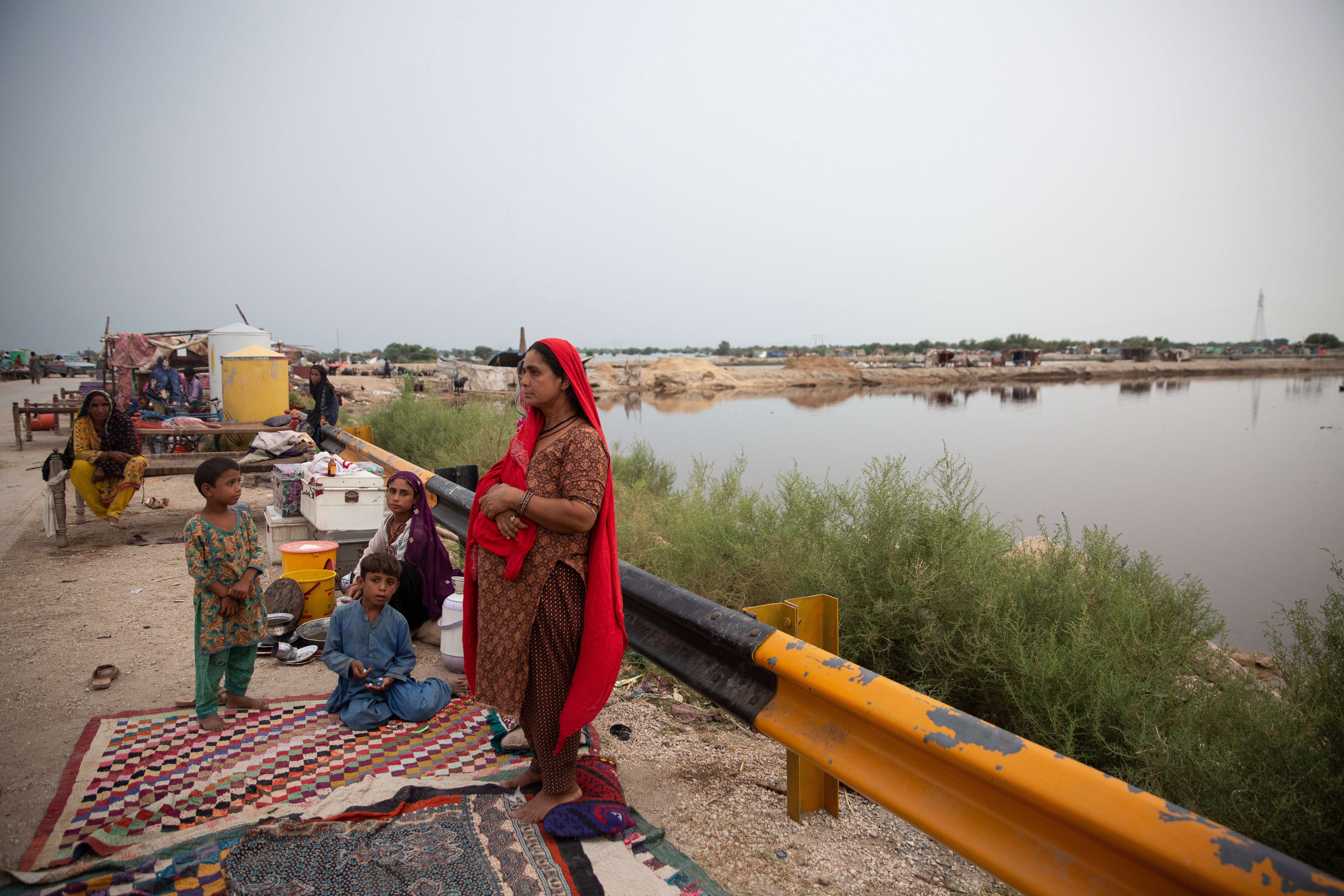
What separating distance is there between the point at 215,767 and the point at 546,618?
1.66m

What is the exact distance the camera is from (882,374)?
62625 mm

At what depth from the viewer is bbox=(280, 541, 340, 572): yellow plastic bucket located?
4.98 meters

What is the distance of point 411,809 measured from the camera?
2631mm

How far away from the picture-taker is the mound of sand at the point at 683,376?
172ft

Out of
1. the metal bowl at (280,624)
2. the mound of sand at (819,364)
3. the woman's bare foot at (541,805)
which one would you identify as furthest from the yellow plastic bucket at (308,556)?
the mound of sand at (819,364)

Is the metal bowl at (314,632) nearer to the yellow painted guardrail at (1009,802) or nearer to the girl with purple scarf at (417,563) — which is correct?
the girl with purple scarf at (417,563)

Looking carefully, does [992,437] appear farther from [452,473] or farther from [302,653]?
[302,653]

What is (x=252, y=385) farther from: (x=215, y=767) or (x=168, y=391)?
(x=215, y=767)

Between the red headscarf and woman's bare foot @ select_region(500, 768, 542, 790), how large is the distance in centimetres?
32

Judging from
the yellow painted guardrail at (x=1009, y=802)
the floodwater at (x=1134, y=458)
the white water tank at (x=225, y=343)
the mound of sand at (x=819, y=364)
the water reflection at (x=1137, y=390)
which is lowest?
the floodwater at (x=1134, y=458)

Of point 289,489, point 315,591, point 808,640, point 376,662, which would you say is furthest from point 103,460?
point 808,640

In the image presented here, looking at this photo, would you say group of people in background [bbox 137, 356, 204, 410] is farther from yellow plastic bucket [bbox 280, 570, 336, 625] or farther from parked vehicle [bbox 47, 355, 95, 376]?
parked vehicle [bbox 47, 355, 95, 376]

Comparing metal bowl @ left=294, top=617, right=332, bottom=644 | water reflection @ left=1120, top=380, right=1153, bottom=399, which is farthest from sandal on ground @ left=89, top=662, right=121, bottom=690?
water reflection @ left=1120, top=380, right=1153, bottom=399

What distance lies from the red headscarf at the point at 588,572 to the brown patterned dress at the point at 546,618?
0.04 metres
